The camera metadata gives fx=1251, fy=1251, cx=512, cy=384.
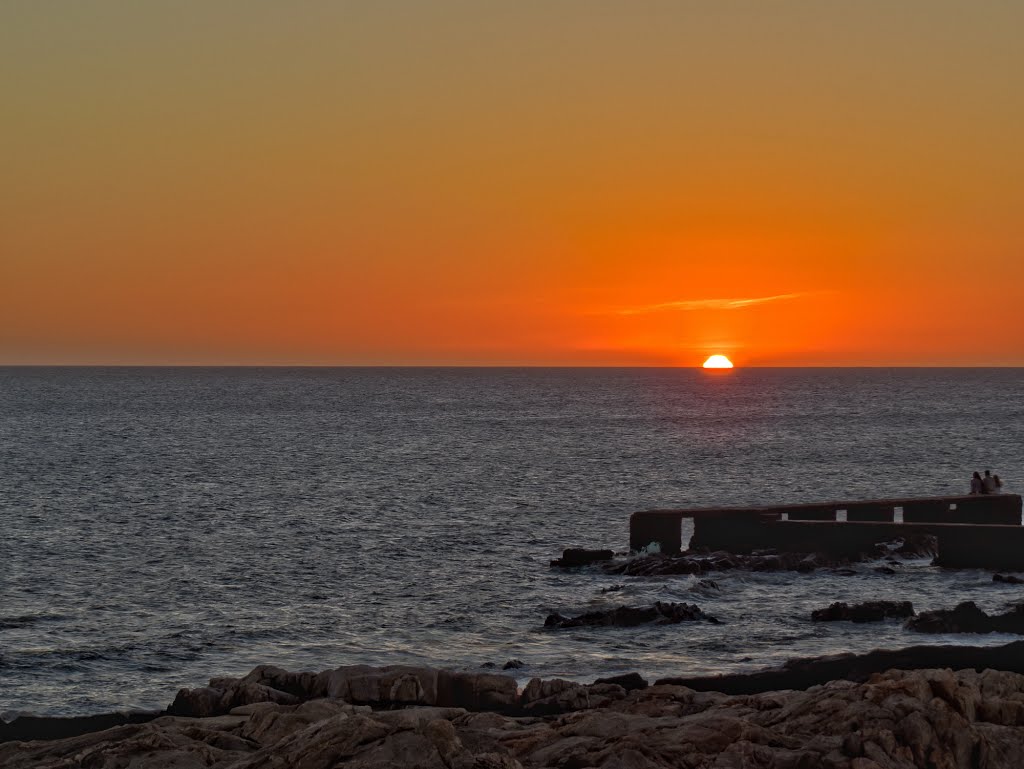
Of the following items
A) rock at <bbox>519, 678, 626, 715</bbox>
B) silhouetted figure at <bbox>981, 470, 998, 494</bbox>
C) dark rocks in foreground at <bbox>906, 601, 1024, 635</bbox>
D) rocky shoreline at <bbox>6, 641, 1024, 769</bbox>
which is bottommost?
dark rocks in foreground at <bbox>906, 601, 1024, 635</bbox>

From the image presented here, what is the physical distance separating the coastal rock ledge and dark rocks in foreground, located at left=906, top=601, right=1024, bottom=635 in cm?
1219

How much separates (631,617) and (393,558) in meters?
15.7

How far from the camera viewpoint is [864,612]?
3297 centimetres

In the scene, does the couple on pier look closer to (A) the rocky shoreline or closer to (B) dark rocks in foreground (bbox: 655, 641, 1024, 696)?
(B) dark rocks in foreground (bbox: 655, 641, 1024, 696)

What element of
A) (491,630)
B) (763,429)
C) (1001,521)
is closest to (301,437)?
(763,429)

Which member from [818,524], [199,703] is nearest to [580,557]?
[818,524]

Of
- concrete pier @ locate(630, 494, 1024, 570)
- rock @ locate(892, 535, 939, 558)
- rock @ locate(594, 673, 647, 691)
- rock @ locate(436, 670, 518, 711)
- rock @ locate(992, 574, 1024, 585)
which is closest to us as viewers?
rock @ locate(436, 670, 518, 711)

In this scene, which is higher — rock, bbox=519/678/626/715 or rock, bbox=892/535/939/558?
rock, bbox=519/678/626/715

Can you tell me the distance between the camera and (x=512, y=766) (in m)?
15.6

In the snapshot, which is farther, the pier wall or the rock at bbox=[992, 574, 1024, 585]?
the pier wall

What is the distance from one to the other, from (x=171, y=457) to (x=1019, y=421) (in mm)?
101884

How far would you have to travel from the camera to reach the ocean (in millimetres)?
30406

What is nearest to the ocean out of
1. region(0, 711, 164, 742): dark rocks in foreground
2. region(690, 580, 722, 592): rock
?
region(690, 580, 722, 592): rock

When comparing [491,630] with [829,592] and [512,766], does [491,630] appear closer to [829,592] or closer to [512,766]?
[829,592]
